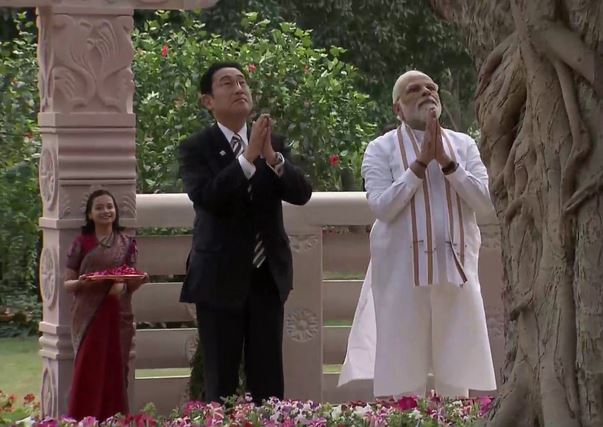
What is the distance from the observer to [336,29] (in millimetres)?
18719

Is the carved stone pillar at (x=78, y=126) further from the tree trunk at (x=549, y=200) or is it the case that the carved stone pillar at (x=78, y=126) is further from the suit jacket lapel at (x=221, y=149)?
the tree trunk at (x=549, y=200)

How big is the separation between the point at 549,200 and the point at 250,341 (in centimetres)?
282

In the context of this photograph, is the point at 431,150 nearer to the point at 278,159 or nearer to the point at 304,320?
the point at 278,159

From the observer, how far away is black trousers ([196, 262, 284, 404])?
20.7 feet

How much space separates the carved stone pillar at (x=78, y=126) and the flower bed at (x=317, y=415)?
151 centimetres

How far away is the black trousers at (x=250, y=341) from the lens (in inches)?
249

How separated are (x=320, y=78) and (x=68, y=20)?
486 centimetres

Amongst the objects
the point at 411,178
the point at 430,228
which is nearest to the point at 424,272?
the point at 430,228

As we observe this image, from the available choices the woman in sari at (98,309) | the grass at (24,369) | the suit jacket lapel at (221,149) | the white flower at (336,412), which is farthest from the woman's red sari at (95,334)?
the grass at (24,369)

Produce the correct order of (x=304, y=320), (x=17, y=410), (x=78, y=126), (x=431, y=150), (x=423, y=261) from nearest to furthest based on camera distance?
(x=431, y=150) < (x=423, y=261) < (x=78, y=126) < (x=17, y=410) < (x=304, y=320)

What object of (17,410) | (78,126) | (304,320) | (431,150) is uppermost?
(78,126)

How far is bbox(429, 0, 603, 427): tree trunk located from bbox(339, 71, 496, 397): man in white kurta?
98.9 inches

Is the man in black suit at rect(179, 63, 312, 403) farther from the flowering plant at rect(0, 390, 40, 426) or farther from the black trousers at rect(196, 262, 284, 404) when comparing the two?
the flowering plant at rect(0, 390, 40, 426)

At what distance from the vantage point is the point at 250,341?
251 inches
